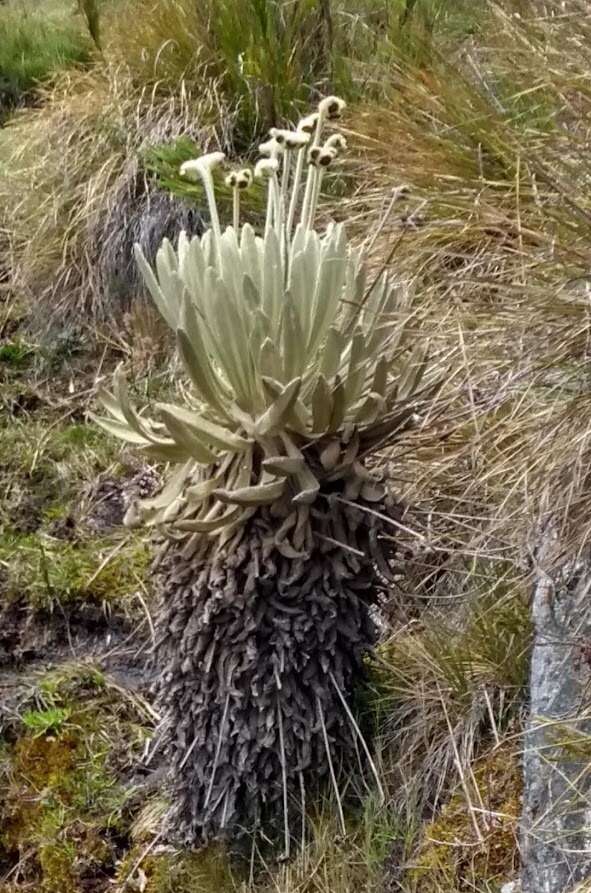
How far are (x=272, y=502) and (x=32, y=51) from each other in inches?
196

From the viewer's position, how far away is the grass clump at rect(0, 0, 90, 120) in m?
5.70

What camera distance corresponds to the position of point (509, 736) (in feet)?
5.90

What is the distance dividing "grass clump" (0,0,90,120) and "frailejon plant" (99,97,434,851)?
11.9 ft

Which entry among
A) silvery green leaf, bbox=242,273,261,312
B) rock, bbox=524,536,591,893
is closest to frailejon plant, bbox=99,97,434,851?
silvery green leaf, bbox=242,273,261,312

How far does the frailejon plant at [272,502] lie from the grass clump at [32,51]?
11.9 feet

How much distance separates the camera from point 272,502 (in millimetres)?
1894

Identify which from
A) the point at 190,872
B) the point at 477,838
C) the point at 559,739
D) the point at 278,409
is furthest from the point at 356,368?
the point at 190,872

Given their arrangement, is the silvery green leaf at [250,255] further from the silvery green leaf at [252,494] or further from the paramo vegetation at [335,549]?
the silvery green leaf at [252,494]

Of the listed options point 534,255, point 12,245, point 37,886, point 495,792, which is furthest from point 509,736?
point 12,245

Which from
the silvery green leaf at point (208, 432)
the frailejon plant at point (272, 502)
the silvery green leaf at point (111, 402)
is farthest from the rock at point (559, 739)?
the silvery green leaf at point (111, 402)

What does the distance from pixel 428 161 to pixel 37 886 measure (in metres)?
1.92

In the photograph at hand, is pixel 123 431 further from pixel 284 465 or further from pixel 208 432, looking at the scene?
pixel 284 465

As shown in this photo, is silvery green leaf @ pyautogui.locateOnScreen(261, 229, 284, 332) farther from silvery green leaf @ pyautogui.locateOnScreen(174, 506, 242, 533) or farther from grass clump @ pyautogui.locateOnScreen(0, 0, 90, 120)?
grass clump @ pyautogui.locateOnScreen(0, 0, 90, 120)

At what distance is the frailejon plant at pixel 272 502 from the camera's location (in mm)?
1846
